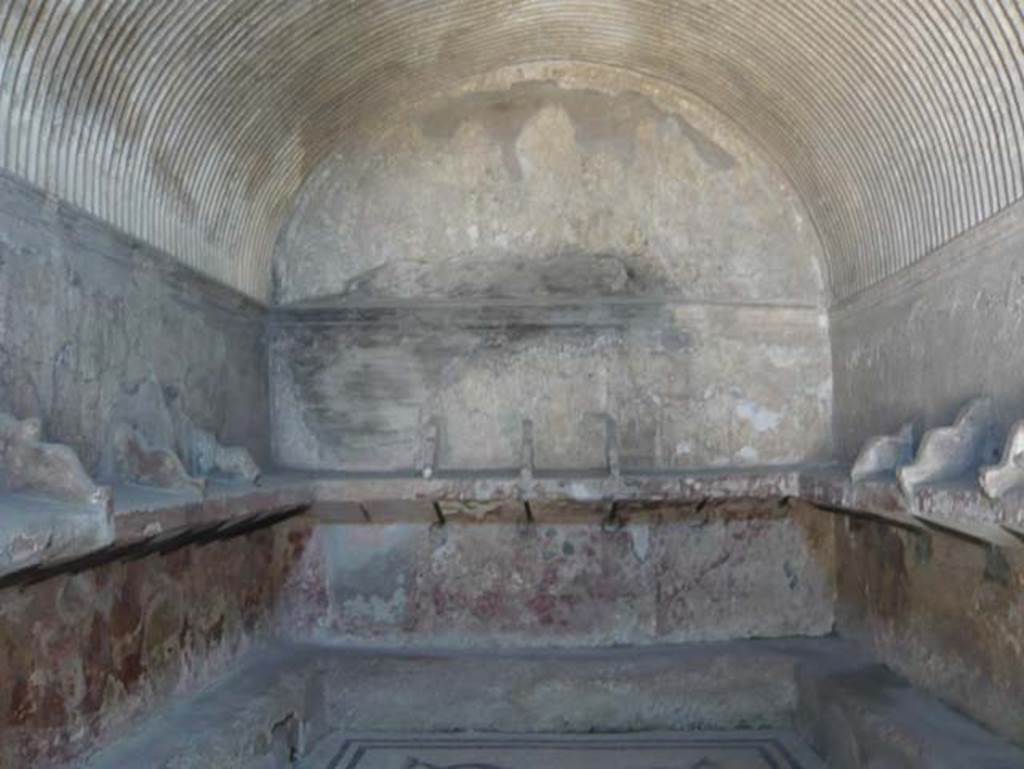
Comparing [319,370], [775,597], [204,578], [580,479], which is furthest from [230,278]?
[775,597]

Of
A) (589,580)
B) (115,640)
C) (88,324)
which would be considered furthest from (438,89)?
(115,640)

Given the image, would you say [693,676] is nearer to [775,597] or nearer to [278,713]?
[775,597]

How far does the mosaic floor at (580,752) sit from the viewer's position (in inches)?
250

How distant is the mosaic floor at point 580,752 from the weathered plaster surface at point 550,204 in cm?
333

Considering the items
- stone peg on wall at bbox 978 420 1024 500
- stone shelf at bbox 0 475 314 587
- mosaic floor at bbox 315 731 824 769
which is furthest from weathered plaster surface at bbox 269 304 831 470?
stone peg on wall at bbox 978 420 1024 500

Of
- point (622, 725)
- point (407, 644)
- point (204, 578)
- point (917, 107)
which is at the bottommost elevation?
point (622, 725)

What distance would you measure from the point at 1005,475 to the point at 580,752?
375 centimetres

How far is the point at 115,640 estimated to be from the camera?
507 centimetres

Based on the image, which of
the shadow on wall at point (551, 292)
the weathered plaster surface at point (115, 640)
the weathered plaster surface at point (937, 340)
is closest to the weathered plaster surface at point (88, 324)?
the weathered plaster surface at point (115, 640)

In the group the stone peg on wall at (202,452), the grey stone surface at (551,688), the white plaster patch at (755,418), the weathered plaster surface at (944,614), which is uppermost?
the white plaster patch at (755,418)

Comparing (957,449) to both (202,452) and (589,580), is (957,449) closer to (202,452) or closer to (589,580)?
(589,580)

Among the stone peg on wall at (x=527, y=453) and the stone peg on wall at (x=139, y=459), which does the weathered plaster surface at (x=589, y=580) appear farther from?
the stone peg on wall at (x=139, y=459)

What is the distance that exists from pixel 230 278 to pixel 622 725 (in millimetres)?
4234

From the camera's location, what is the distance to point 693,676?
6977 millimetres
